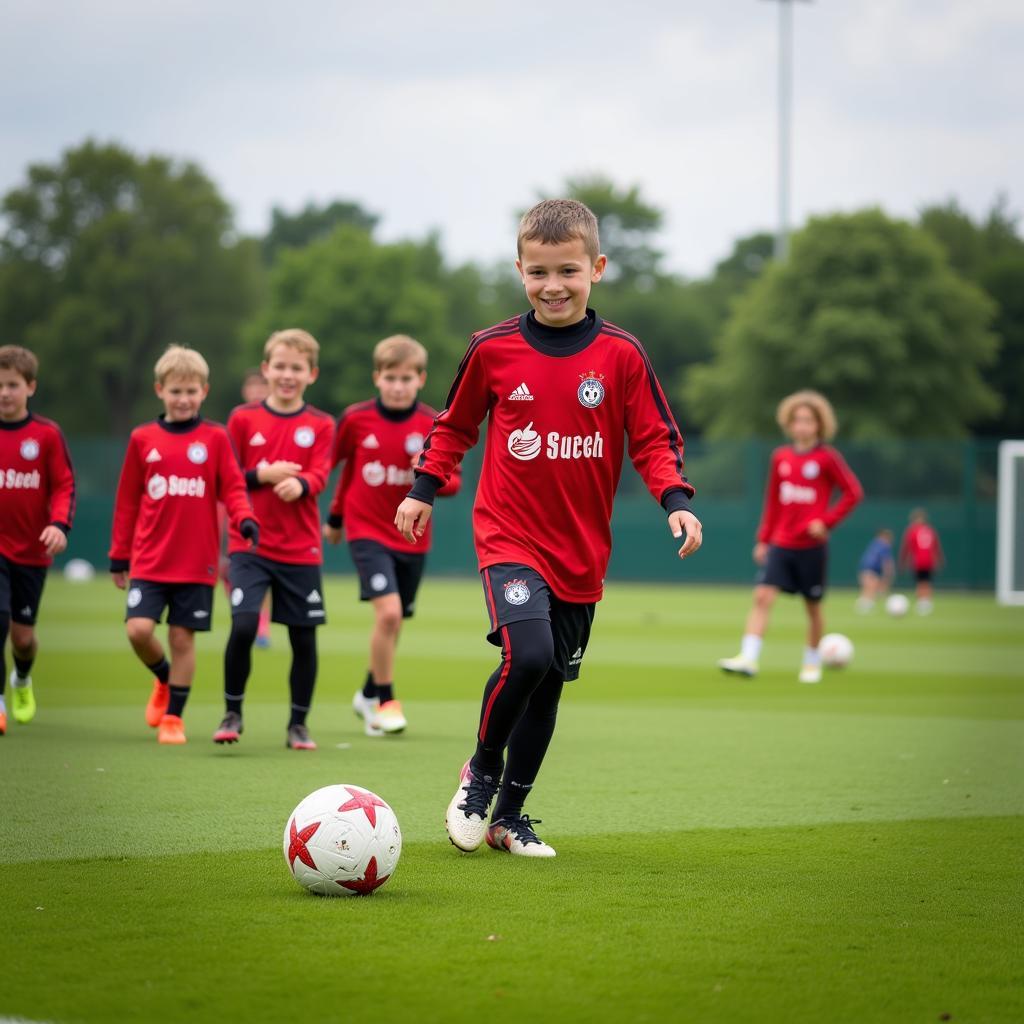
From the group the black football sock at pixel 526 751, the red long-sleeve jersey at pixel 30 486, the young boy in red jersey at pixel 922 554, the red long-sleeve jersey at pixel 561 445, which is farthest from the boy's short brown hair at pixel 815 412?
the young boy in red jersey at pixel 922 554

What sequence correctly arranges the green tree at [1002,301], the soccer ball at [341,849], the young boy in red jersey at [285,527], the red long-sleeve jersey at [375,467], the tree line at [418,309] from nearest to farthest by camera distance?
the soccer ball at [341,849] → the young boy in red jersey at [285,527] → the red long-sleeve jersey at [375,467] → the tree line at [418,309] → the green tree at [1002,301]

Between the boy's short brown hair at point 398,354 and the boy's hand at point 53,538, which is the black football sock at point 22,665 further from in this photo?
the boy's short brown hair at point 398,354

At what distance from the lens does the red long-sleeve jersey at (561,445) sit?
18.2ft

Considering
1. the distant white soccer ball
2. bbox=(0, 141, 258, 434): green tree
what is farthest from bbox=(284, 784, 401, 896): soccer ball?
bbox=(0, 141, 258, 434): green tree

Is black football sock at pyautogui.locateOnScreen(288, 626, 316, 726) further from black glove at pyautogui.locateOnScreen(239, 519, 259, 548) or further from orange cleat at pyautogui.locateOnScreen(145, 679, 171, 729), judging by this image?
orange cleat at pyautogui.locateOnScreen(145, 679, 171, 729)

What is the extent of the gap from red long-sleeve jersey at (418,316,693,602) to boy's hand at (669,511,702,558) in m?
0.17

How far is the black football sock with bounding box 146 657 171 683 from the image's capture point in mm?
9023

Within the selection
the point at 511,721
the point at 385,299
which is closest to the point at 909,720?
the point at 511,721

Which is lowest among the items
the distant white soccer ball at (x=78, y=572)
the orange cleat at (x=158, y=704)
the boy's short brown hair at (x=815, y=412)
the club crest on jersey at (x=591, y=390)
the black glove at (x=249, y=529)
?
the distant white soccer ball at (x=78, y=572)

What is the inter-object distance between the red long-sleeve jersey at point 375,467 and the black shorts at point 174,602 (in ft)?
4.00

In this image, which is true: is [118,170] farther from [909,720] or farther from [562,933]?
[562,933]

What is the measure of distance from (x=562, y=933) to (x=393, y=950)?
1.61ft

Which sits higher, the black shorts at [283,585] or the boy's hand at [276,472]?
the boy's hand at [276,472]

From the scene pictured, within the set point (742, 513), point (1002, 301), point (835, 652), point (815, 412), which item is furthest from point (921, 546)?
point (1002, 301)
